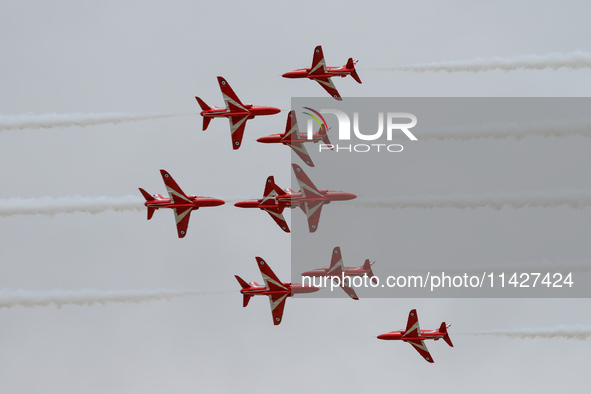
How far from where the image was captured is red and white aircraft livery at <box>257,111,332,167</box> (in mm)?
97188

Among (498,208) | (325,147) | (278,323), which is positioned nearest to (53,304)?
(278,323)

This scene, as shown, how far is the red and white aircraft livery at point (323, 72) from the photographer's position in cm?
9488

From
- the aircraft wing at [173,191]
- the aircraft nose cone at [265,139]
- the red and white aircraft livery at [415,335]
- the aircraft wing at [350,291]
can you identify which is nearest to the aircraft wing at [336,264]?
the aircraft wing at [350,291]

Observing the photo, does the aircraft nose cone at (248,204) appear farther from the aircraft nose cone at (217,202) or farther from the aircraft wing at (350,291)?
the aircraft wing at (350,291)

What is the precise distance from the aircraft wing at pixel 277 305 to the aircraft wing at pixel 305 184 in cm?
820

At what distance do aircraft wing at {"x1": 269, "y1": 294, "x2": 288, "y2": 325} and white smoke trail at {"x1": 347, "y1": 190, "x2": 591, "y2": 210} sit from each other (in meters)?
8.98

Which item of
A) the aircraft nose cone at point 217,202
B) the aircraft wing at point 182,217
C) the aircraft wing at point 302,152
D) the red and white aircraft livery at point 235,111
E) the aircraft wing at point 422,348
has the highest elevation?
the red and white aircraft livery at point 235,111

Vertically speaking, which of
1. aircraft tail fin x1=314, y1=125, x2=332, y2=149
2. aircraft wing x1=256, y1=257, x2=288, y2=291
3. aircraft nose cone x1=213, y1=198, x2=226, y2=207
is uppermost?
aircraft tail fin x1=314, y1=125, x2=332, y2=149

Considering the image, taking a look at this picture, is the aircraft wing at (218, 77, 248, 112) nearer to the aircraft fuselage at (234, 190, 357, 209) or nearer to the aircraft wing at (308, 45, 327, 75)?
the aircraft wing at (308, 45, 327, 75)

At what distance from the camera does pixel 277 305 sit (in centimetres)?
9512

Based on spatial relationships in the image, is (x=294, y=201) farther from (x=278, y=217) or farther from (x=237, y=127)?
(x=237, y=127)

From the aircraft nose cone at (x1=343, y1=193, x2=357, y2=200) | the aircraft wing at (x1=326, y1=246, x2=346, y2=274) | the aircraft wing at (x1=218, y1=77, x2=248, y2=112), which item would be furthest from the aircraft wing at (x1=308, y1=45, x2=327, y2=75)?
the aircraft wing at (x1=326, y1=246, x2=346, y2=274)

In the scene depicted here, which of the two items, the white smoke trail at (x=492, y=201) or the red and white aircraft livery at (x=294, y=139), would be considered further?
the red and white aircraft livery at (x=294, y=139)

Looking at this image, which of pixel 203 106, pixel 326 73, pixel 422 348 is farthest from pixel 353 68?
pixel 422 348
